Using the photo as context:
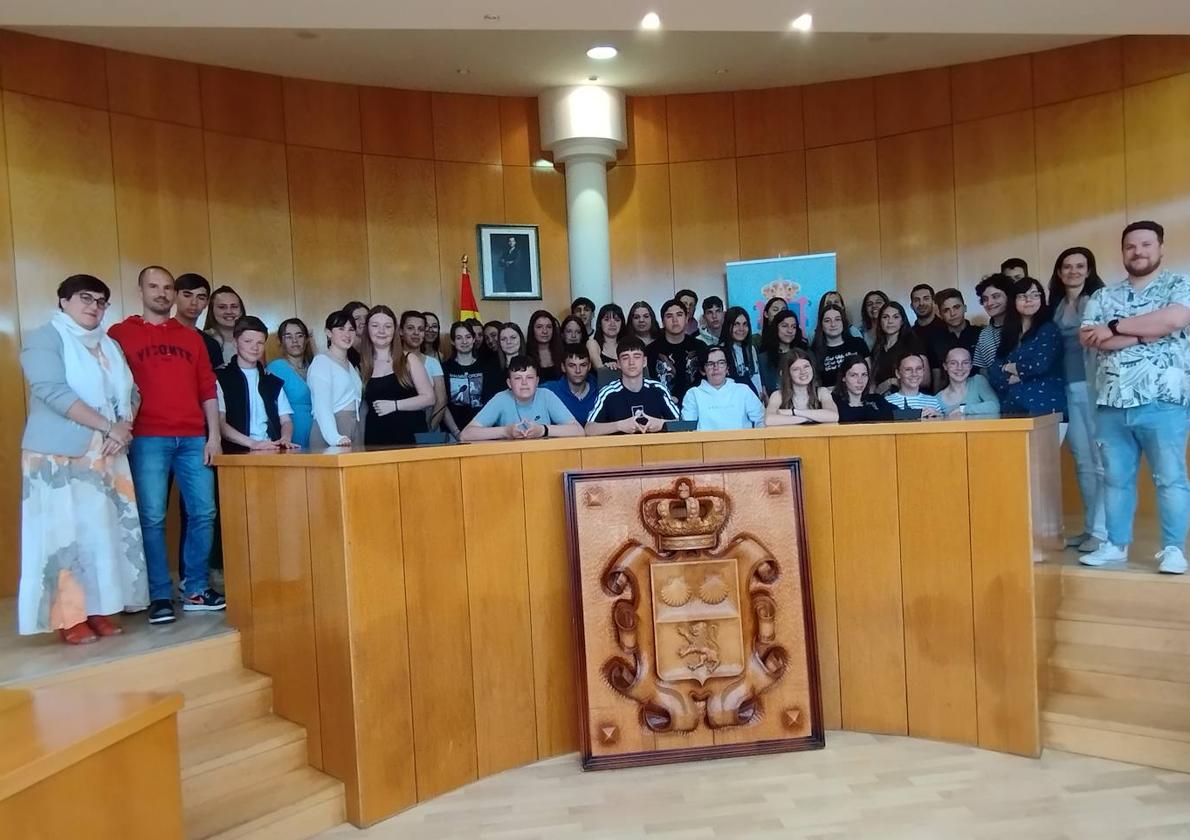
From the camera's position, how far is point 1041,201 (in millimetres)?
5836

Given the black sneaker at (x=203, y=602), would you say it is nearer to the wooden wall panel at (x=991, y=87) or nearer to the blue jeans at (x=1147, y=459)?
the blue jeans at (x=1147, y=459)

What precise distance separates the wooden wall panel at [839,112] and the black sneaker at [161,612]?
5.32 meters

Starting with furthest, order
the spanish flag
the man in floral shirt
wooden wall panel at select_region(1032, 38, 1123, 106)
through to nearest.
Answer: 1. the spanish flag
2. wooden wall panel at select_region(1032, 38, 1123, 106)
3. the man in floral shirt

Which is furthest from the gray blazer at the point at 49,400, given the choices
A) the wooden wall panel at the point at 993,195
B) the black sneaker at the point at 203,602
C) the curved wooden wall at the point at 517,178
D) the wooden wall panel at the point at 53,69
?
the wooden wall panel at the point at 993,195

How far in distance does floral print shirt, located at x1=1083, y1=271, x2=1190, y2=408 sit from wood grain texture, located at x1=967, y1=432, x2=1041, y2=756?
2.36ft

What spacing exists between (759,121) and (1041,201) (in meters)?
2.06

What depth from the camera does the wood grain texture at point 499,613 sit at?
116 inches

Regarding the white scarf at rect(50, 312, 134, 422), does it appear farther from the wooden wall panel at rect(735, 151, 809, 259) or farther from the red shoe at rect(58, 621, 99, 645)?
the wooden wall panel at rect(735, 151, 809, 259)

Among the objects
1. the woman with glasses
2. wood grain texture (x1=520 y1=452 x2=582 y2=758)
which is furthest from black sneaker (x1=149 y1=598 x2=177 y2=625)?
wood grain texture (x1=520 y1=452 x2=582 y2=758)

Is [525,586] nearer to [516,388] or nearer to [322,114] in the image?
[516,388]

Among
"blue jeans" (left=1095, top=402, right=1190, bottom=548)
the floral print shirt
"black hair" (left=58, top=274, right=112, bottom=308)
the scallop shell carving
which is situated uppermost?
"black hair" (left=58, top=274, right=112, bottom=308)

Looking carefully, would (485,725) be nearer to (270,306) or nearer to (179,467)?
(179,467)

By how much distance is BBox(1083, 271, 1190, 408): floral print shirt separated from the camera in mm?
3207

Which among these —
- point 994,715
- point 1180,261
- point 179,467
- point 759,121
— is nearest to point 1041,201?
point 1180,261
